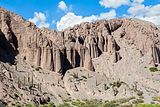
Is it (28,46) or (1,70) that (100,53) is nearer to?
(28,46)

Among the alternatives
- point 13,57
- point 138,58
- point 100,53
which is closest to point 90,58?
point 100,53

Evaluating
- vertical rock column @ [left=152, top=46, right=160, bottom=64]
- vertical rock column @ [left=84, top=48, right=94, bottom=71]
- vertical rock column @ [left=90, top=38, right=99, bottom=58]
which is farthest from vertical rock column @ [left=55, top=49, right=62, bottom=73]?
vertical rock column @ [left=152, top=46, right=160, bottom=64]

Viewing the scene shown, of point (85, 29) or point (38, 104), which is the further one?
point (85, 29)

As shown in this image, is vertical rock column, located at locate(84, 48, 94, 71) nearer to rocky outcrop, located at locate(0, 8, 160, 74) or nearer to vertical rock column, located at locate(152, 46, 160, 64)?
rocky outcrop, located at locate(0, 8, 160, 74)

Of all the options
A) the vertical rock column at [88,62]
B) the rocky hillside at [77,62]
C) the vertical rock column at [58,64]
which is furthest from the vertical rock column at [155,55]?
the vertical rock column at [58,64]

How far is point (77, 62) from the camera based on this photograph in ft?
536

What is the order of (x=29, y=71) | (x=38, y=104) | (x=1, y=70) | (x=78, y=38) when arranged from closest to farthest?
(x=38, y=104)
(x=1, y=70)
(x=29, y=71)
(x=78, y=38)

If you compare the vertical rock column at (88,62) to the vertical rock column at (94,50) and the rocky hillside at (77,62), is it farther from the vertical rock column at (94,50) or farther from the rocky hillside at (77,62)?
the vertical rock column at (94,50)

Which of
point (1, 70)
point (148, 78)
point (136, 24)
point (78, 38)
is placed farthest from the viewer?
point (136, 24)

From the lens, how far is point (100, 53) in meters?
173

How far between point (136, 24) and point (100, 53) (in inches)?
916

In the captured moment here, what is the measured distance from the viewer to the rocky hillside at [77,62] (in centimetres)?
14375

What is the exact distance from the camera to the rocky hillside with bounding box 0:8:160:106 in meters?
144

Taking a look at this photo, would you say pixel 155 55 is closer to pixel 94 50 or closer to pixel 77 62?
pixel 94 50
